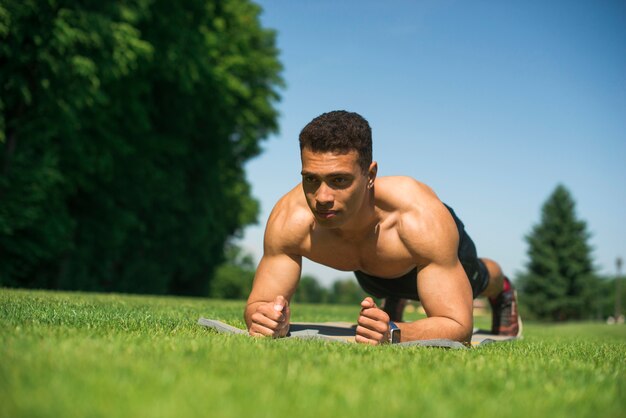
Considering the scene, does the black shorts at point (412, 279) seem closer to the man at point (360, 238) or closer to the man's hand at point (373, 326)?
the man at point (360, 238)

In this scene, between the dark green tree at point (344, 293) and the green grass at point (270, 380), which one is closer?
the green grass at point (270, 380)

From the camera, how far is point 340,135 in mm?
4008

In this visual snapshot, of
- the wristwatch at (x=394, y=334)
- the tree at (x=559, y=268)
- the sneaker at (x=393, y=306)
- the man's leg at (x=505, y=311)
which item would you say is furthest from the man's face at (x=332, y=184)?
the tree at (x=559, y=268)

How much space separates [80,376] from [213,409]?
0.58 meters

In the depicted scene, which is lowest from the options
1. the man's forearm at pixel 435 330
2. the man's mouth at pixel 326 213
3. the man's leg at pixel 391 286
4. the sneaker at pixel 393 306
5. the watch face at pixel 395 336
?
the watch face at pixel 395 336

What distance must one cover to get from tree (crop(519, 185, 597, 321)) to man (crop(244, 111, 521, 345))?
45.9 metres

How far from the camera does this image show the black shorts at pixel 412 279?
17.7 ft

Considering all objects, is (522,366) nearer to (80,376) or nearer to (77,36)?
(80,376)

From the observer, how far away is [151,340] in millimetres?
3201

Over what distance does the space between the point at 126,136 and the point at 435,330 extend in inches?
634

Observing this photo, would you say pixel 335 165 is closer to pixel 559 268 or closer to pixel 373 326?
pixel 373 326

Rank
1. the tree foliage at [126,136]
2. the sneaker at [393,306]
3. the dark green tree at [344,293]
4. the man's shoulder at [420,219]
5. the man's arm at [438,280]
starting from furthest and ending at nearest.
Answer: the dark green tree at [344,293] < the tree foliage at [126,136] < the sneaker at [393,306] < the man's shoulder at [420,219] < the man's arm at [438,280]

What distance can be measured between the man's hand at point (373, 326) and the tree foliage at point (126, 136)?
1083cm

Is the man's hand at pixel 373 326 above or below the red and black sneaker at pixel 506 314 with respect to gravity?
below
